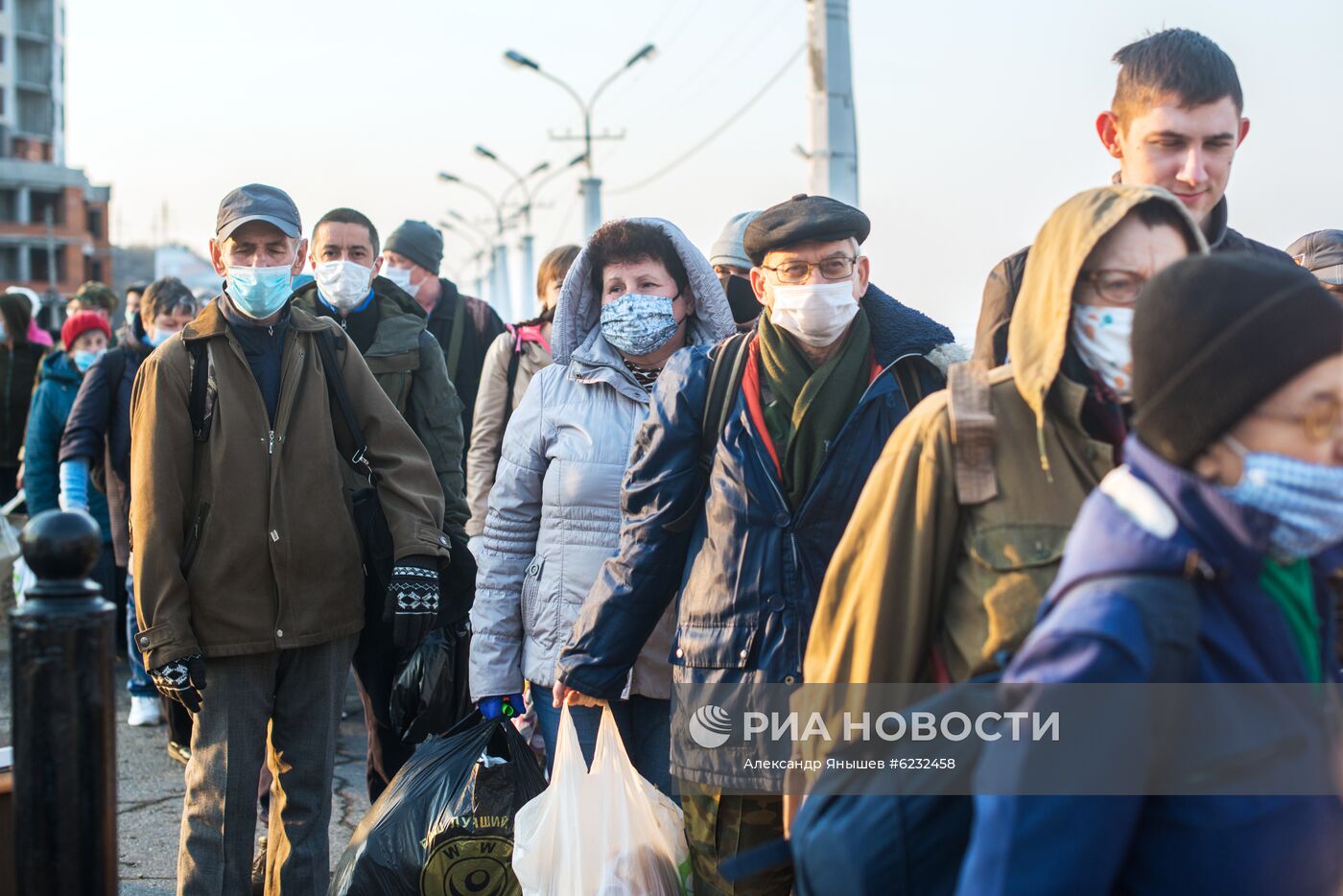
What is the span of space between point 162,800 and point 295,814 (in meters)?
2.20

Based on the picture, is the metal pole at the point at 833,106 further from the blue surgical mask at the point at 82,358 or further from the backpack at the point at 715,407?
the backpack at the point at 715,407

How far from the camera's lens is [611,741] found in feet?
11.5

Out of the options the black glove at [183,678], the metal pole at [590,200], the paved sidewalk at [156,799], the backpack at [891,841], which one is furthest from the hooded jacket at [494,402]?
the metal pole at [590,200]

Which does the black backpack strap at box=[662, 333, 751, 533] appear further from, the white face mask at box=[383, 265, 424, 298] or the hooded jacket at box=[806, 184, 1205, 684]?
the white face mask at box=[383, 265, 424, 298]

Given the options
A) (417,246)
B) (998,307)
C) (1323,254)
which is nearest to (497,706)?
(998,307)

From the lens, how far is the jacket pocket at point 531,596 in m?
4.20

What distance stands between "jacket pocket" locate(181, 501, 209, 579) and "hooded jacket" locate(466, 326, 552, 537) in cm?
191

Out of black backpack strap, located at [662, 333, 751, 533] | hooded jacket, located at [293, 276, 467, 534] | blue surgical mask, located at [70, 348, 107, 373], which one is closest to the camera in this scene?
black backpack strap, located at [662, 333, 751, 533]

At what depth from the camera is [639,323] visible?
423 cm

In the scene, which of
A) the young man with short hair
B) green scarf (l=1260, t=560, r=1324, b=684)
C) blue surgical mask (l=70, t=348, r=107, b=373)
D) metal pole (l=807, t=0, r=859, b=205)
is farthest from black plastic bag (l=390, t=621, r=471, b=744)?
blue surgical mask (l=70, t=348, r=107, b=373)

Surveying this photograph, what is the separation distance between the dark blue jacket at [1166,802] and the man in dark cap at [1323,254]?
3.17 metres

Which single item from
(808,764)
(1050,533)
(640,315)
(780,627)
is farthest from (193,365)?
(1050,533)

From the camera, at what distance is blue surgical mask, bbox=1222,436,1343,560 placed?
176 cm

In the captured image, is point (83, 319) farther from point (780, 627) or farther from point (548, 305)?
point (780, 627)
